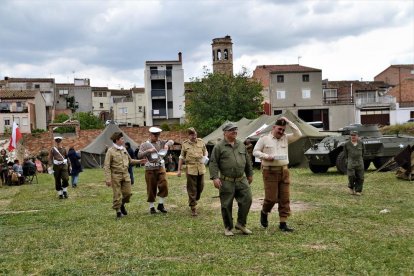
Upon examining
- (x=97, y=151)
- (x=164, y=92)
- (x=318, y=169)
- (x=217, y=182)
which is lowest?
(x=318, y=169)

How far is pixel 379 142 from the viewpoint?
62.6ft

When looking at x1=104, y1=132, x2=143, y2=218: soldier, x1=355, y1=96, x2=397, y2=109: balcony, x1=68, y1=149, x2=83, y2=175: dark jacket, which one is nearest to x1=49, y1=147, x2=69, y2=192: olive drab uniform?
x1=68, y1=149, x2=83, y2=175: dark jacket

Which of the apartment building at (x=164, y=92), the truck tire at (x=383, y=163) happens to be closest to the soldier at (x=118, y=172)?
the truck tire at (x=383, y=163)

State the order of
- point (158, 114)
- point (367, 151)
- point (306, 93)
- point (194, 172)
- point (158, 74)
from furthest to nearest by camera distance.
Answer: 1. point (158, 114)
2. point (158, 74)
3. point (306, 93)
4. point (367, 151)
5. point (194, 172)

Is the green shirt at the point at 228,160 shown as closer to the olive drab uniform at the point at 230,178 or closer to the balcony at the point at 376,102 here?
the olive drab uniform at the point at 230,178

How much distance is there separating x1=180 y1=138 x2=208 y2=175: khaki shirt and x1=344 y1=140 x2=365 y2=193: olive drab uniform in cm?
420

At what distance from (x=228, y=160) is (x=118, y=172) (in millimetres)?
3074

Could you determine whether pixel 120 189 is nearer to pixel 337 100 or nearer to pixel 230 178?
pixel 230 178

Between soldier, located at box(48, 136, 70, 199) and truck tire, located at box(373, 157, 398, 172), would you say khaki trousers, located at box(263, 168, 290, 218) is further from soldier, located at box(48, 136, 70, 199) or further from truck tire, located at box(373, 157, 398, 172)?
truck tire, located at box(373, 157, 398, 172)

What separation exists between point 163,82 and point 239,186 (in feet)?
210

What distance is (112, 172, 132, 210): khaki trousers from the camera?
10.3 metres

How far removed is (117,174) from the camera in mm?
10344

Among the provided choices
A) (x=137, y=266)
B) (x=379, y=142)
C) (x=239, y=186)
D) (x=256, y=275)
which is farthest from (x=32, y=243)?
(x=379, y=142)

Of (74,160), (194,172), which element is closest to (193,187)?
(194,172)
